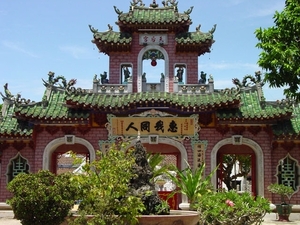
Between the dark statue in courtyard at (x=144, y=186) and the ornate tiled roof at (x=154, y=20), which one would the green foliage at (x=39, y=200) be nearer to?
the dark statue in courtyard at (x=144, y=186)

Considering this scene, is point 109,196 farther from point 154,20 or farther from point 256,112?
point 154,20

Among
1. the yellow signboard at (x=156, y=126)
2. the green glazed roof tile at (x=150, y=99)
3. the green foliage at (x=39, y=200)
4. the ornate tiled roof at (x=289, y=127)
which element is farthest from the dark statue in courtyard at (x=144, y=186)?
the ornate tiled roof at (x=289, y=127)

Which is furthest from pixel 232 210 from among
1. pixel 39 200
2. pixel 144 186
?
pixel 39 200

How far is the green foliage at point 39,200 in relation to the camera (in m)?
9.20

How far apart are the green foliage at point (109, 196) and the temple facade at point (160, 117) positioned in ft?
25.2

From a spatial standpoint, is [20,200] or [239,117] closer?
[20,200]

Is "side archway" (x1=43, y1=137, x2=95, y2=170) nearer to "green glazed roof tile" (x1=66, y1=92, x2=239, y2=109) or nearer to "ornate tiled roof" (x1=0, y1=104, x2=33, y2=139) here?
"ornate tiled roof" (x1=0, y1=104, x2=33, y2=139)

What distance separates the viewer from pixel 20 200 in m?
9.19

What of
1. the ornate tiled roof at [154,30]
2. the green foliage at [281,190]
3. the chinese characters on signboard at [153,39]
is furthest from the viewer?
the chinese characters on signboard at [153,39]

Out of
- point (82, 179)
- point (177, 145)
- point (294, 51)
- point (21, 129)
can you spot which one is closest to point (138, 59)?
point (177, 145)

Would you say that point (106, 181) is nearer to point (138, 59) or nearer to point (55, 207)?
point (55, 207)

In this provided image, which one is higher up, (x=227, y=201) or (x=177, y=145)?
(x=177, y=145)

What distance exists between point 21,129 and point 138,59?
17.3 ft

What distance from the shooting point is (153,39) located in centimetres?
1941
